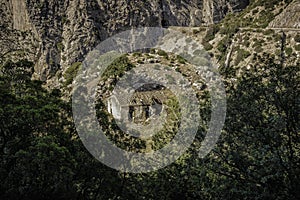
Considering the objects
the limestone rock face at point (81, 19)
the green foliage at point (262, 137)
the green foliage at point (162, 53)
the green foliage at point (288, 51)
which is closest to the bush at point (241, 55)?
the green foliage at point (288, 51)

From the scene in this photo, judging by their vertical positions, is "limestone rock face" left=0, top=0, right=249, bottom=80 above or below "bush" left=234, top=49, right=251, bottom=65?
above

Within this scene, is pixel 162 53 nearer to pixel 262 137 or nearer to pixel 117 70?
pixel 117 70

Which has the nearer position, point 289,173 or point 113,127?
point 289,173

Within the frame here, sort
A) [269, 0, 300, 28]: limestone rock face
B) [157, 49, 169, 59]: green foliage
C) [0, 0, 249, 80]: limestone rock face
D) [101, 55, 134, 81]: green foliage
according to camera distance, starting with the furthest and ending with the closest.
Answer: [0, 0, 249, 80]: limestone rock face < [157, 49, 169, 59]: green foliage < [269, 0, 300, 28]: limestone rock face < [101, 55, 134, 81]: green foliage

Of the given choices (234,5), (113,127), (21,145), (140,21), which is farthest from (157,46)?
(21,145)

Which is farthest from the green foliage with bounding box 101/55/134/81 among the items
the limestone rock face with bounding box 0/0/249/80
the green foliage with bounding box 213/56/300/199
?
the green foliage with bounding box 213/56/300/199

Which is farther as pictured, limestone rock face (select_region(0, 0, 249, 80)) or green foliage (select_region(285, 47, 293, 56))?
limestone rock face (select_region(0, 0, 249, 80))

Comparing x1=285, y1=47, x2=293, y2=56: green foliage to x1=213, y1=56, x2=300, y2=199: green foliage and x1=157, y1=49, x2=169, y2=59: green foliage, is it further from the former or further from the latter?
x1=213, y1=56, x2=300, y2=199: green foliage

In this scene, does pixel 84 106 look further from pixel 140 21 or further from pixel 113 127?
pixel 140 21
